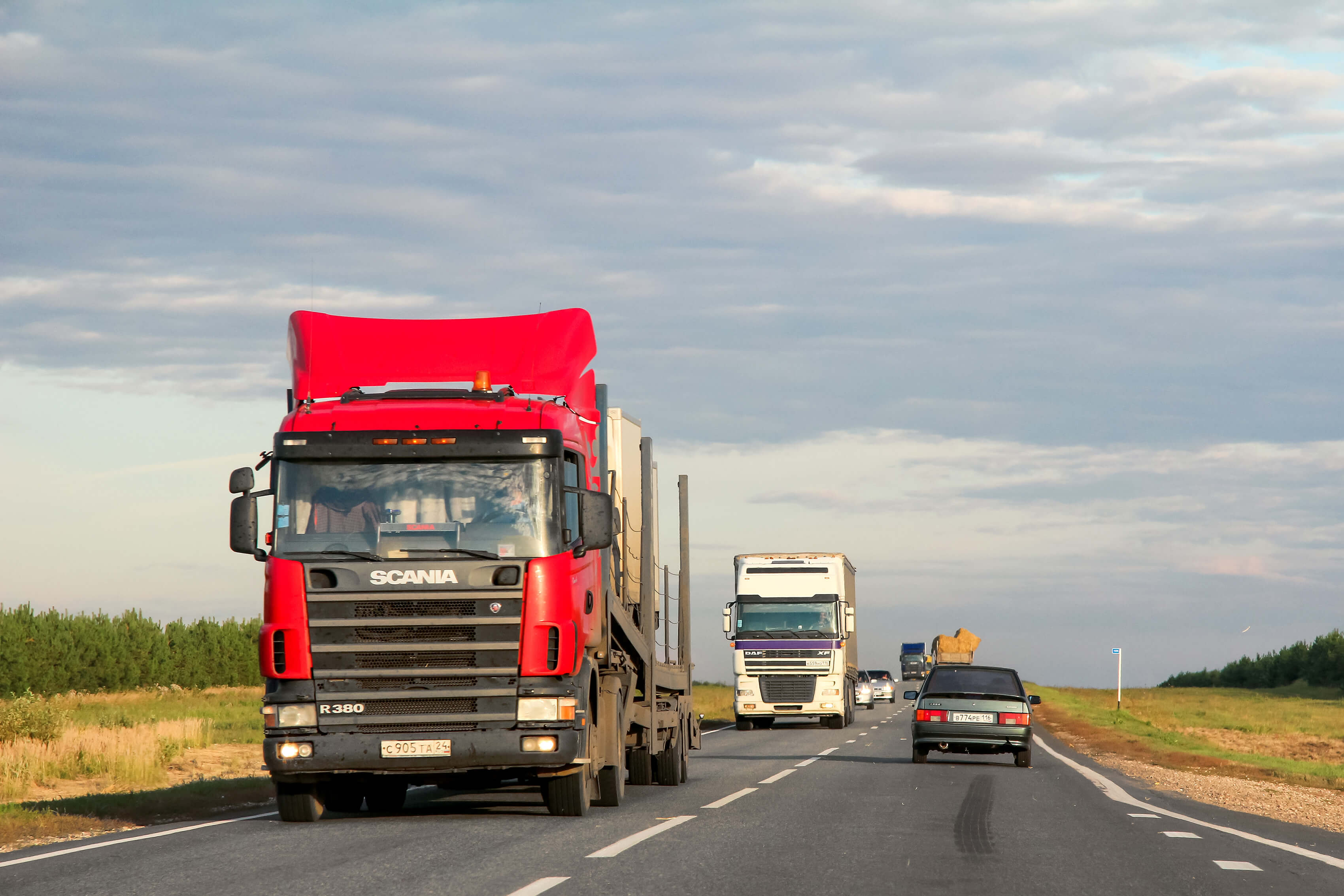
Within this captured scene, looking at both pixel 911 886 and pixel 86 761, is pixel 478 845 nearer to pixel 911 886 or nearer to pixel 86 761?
pixel 911 886

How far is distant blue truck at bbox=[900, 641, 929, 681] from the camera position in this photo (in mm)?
97750

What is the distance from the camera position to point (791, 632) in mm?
37688

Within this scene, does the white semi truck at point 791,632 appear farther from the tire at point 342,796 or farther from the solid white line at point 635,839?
the solid white line at point 635,839

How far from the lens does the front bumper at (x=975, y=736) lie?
23.2 m

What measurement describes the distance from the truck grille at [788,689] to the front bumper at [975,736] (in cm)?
1454

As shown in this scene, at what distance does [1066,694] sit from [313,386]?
88.1 meters

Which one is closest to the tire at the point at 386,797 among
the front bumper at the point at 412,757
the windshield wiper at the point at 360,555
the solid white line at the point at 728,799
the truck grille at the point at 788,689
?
the front bumper at the point at 412,757

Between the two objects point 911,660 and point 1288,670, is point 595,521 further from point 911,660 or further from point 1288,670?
point 1288,670

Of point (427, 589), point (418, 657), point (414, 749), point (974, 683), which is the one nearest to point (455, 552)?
point (427, 589)

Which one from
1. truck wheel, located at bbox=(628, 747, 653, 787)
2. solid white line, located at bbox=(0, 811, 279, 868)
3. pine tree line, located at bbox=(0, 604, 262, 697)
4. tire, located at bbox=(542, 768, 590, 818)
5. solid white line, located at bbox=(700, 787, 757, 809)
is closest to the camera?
solid white line, located at bbox=(0, 811, 279, 868)

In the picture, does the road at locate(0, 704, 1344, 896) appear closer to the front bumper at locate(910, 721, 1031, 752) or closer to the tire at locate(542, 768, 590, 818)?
the tire at locate(542, 768, 590, 818)

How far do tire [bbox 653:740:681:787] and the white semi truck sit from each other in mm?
18501

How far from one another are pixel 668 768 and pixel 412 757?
22.3ft

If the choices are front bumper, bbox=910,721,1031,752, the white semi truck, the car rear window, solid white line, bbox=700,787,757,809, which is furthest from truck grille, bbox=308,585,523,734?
the white semi truck
